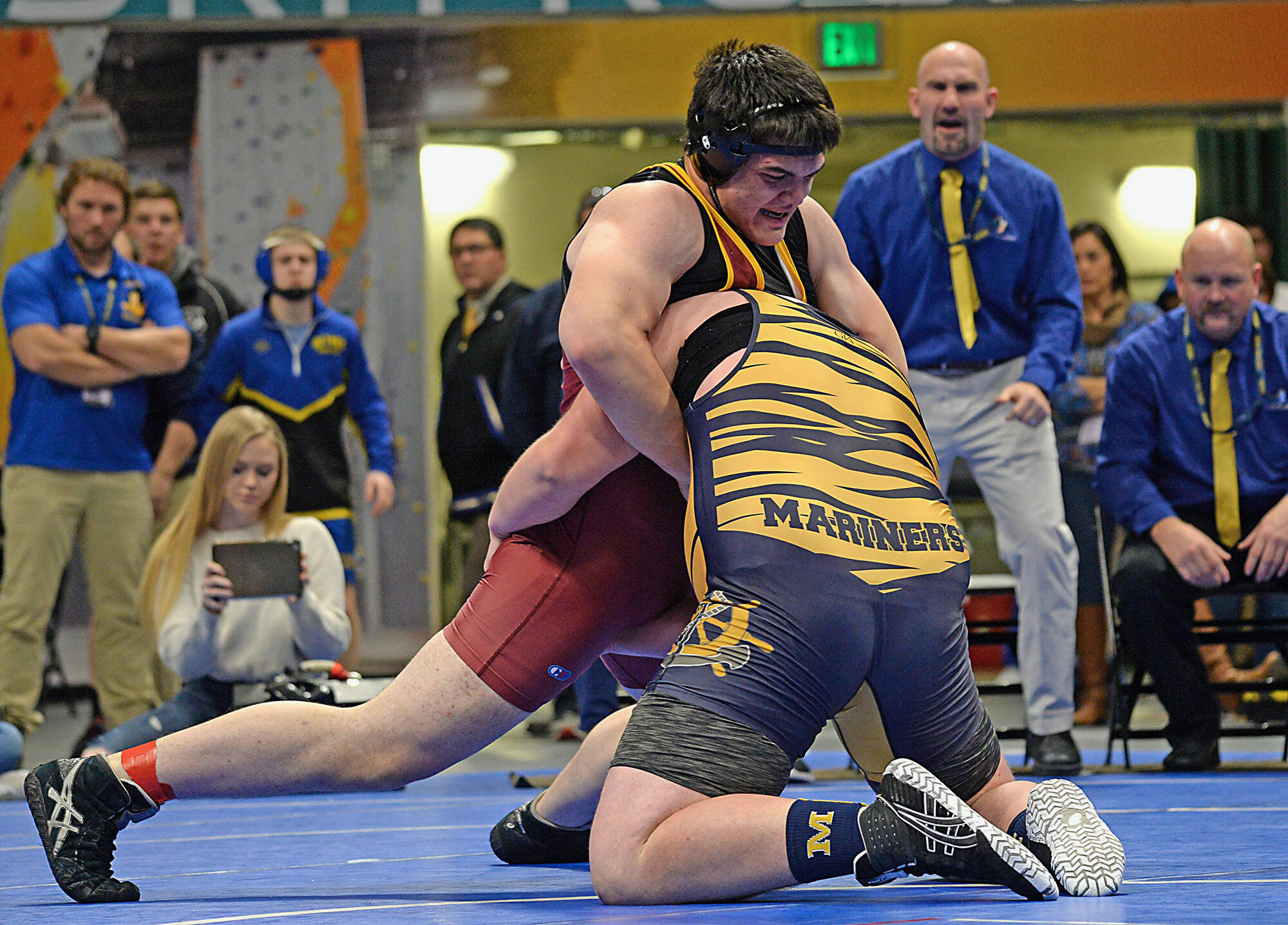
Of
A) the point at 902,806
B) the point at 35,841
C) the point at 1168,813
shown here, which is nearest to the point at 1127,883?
the point at 902,806

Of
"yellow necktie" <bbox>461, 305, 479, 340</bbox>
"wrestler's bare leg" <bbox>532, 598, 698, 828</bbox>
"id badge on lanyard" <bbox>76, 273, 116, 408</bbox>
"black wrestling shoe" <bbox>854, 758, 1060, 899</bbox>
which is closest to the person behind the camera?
"black wrestling shoe" <bbox>854, 758, 1060, 899</bbox>

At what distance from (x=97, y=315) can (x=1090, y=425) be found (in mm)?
3675

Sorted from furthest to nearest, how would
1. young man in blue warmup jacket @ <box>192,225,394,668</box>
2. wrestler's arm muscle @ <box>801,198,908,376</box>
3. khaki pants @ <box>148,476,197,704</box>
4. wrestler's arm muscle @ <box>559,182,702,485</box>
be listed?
khaki pants @ <box>148,476,197,704</box>, young man in blue warmup jacket @ <box>192,225,394,668</box>, wrestler's arm muscle @ <box>801,198,908,376</box>, wrestler's arm muscle @ <box>559,182,702,485</box>

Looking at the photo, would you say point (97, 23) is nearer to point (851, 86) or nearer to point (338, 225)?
point (338, 225)

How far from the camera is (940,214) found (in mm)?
4926

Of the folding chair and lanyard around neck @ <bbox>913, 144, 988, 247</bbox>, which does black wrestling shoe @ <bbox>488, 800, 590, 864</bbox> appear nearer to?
the folding chair

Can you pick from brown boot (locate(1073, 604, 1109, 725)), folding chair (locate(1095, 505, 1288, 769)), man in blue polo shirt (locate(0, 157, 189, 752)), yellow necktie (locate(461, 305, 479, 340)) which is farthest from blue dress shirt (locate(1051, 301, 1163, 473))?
man in blue polo shirt (locate(0, 157, 189, 752))

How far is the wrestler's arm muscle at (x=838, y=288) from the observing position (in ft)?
10.1

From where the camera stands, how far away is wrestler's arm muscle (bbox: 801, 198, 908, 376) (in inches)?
122

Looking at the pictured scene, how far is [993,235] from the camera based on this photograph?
4926 mm

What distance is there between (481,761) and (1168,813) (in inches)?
102

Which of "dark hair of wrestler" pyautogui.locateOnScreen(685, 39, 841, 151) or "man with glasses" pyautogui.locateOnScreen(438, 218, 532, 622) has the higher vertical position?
"dark hair of wrestler" pyautogui.locateOnScreen(685, 39, 841, 151)

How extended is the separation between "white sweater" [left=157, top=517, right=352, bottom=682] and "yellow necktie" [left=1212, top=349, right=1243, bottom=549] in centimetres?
265

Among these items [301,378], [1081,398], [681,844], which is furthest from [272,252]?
[681,844]
